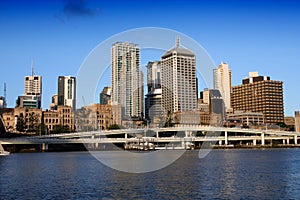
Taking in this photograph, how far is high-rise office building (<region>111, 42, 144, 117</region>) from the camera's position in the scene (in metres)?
144

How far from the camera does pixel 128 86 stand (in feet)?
547

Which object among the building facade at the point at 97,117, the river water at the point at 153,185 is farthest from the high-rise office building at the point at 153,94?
the river water at the point at 153,185

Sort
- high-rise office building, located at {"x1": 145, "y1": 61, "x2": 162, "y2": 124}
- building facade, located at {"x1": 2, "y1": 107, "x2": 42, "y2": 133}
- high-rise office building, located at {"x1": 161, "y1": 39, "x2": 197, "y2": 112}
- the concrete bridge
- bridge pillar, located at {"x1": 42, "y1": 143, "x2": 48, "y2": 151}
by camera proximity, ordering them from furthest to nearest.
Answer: high-rise office building, located at {"x1": 145, "y1": 61, "x2": 162, "y2": 124} < building facade, located at {"x1": 2, "y1": 107, "x2": 42, "y2": 133} < high-rise office building, located at {"x1": 161, "y1": 39, "x2": 197, "y2": 112} < bridge pillar, located at {"x1": 42, "y1": 143, "x2": 48, "y2": 151} < the concrete bridge

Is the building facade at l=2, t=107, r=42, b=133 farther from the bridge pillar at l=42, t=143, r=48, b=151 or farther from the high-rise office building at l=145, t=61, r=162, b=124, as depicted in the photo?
the high-rise office building at l=145, t=61, r=162, b=124

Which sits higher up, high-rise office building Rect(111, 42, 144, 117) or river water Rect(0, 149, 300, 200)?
high-rise office building Rect(111, 42, 144, 117)

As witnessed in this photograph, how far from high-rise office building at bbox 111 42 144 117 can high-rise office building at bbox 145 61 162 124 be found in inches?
116

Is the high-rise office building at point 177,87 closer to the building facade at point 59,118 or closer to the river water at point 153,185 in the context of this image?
the building facade at point 59,118

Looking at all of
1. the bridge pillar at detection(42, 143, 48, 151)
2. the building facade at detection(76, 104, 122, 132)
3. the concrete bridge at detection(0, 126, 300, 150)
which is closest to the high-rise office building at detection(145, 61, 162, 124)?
the building facade at detection(76, 104, 122, 132)

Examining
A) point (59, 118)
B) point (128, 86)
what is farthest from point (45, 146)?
point (128, 86)

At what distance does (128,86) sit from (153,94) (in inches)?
610

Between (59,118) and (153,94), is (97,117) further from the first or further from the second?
(153,94)

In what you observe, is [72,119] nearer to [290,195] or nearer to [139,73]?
[139,73]

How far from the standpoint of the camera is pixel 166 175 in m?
45.5

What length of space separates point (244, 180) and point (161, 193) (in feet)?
35.9
